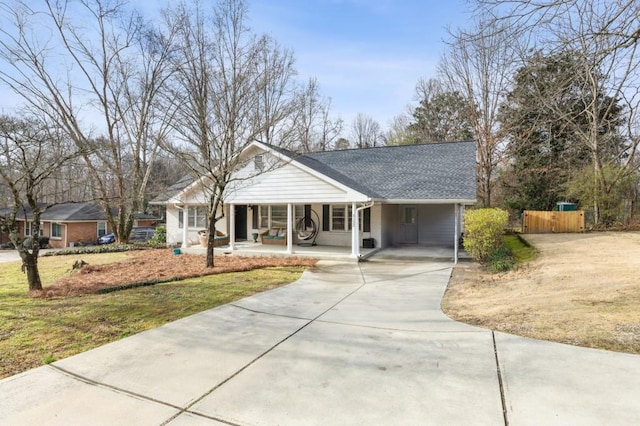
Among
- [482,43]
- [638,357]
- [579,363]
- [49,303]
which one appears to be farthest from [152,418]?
[482,43]

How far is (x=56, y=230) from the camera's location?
2711 cm

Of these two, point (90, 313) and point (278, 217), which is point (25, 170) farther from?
point (278, 217)

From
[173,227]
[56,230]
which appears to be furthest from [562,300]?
[56,230]

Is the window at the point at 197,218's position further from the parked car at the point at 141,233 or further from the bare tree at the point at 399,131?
the bare tree at the point at 399,131

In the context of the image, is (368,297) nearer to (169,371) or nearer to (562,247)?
(169,371)

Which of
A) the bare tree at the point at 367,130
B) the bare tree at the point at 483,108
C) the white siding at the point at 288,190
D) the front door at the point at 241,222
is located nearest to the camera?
the white siding at the point at 288,190

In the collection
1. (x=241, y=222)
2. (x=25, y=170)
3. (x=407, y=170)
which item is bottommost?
(x=241, y=222)

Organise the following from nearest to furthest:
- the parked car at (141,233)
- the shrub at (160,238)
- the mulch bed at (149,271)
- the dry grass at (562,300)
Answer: the dry grass at (562,300), the mulch bed at (149,271), the shrub at (160,238), the parked car at (141,233)

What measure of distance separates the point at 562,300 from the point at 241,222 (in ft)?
46.7

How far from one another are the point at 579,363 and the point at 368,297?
3910mm

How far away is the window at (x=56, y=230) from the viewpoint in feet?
87.7

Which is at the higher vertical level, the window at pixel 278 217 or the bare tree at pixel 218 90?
the bare tree at pixel 218 90

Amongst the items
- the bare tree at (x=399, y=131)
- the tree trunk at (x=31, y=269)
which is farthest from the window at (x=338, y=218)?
the bare tree at (x=399, y=131)

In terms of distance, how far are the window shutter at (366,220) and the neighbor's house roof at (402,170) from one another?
1082mm
